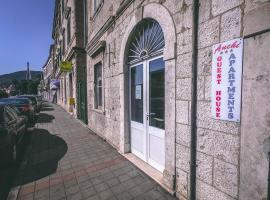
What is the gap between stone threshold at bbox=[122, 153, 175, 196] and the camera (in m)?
3.27

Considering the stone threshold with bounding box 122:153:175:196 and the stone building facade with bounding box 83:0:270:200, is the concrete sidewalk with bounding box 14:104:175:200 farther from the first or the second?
the stone building facade with bounding box 83:0:270:200

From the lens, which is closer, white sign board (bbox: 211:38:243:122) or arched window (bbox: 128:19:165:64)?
white sign board (bbox: 211:38:243:122)

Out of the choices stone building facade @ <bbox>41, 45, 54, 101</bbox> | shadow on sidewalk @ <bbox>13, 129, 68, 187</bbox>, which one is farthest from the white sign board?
stone building facade @ <bbox>41, 45, 54, 101</bbox>

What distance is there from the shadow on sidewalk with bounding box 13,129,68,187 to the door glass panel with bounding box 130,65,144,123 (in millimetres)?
2292

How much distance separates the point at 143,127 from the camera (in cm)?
425

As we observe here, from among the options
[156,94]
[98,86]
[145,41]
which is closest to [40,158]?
[156,94]

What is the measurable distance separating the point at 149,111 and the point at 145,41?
1.60m

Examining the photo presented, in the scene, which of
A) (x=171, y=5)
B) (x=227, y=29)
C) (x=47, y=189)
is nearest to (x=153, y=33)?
(x=171, y=5)

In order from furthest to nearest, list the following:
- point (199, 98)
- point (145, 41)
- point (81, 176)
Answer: point (145, 41) → point (81, 176) → point (199, 98)

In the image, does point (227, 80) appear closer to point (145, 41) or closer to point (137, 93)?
point (145, 41)

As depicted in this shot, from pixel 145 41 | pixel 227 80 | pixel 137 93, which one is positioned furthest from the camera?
pixel 137 93

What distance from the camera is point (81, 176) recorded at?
12.1 feet

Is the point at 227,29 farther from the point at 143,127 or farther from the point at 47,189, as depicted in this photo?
the point at 47,189

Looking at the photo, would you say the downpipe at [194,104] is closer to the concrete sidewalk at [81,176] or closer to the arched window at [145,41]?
the concrete sidewalk at [81,176]
